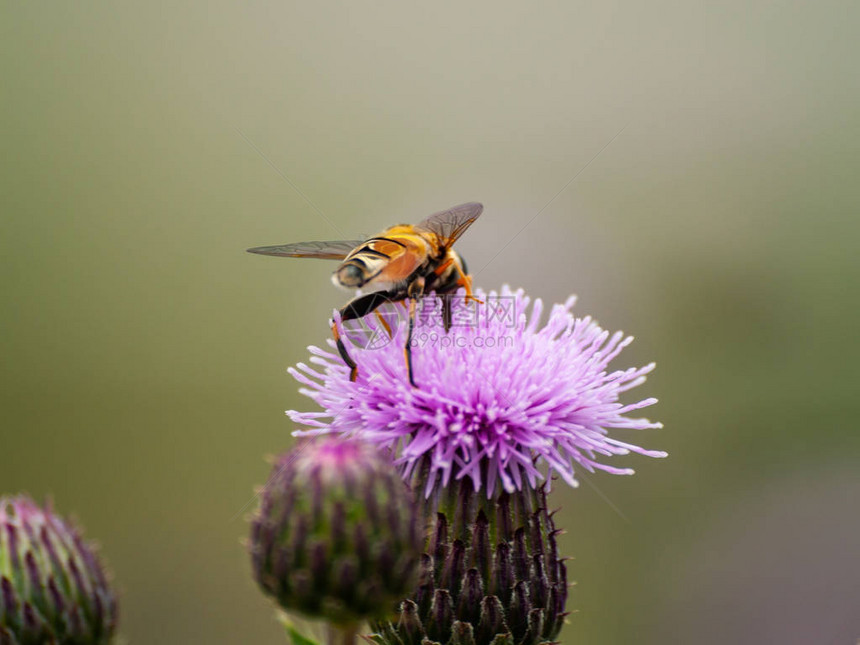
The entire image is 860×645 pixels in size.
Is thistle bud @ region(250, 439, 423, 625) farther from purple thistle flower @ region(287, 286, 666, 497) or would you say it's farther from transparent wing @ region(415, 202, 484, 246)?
transparent wing @ region(415, 202, 484, 246)

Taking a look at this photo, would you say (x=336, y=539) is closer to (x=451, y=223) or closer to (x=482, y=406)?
(x=482, y=406)

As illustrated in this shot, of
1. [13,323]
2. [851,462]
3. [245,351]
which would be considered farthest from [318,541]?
[13,323]

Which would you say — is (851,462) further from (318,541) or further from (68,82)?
(68,82)

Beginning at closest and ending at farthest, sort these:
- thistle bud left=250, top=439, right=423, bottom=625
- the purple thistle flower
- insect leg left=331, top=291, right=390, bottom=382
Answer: thistle bud left=250, top=439, right=423, bottom=625, the purple thistle flower, insect leg left=331, top=291, right=390, bottom=382

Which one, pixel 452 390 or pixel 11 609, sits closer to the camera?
pixel 11 609

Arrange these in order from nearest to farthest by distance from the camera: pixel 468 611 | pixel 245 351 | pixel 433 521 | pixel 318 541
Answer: pixel 318 541, pixel 468 611, pixel 433 521, pixel 245 351

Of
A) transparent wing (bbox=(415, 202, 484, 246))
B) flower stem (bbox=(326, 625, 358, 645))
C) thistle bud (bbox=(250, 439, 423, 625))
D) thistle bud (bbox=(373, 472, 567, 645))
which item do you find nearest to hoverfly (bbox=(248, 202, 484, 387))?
transparent wing (bbox=(415, 202, 484, 246))
